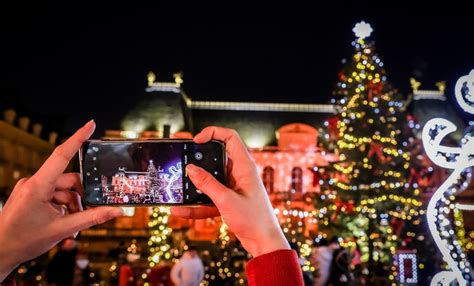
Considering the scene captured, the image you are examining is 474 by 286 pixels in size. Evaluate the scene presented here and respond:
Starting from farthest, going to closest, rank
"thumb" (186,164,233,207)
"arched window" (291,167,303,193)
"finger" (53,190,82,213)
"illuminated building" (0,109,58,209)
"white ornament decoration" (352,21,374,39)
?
1. "arched window" (291,167,303,193)
2. "illuminated building" (0,109,58,209)
3. "white ornament decoration" (352,21,374,39)
4. "finger" (53,190,82,213)
5. "thumb" (186,164,233,207)

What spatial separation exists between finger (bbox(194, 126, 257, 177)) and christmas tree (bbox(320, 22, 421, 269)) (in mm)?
11716

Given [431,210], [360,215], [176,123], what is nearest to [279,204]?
[176,123]

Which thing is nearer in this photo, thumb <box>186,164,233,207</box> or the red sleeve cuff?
thumb <box>186,164,233,207</box>

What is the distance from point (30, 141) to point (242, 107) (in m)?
15.7

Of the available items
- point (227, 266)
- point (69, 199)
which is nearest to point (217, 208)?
point (69, 199)

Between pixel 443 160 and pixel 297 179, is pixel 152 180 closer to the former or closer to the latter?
pixel 443 160

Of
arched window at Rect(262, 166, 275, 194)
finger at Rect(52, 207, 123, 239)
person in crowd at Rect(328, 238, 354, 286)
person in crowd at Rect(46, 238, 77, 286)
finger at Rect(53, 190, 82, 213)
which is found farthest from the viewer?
arched window at Rect(262, 166, 275, 194)

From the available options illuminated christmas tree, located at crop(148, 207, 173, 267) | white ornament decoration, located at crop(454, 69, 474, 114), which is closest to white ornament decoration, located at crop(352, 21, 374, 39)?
illuminated christmas tree, located at crop(148, 207, 173, 267)

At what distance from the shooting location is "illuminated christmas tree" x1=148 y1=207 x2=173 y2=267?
1717cm

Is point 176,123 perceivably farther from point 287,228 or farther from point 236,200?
point 236,200

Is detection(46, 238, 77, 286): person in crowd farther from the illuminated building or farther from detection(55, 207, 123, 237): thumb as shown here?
the illuminated building

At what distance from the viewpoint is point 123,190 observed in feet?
5.62

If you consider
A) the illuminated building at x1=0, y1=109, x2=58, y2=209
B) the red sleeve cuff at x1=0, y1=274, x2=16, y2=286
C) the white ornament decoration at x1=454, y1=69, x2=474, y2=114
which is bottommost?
the red sleeve cuff at x1=0, y1=274, x2=16, y2=286

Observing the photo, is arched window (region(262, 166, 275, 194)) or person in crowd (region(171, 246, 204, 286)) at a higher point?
arched window (region(262, 166, 275, 194))
